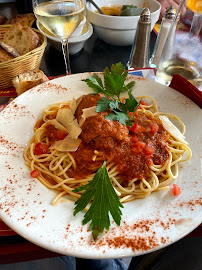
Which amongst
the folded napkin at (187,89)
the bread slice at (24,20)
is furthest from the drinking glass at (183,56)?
the bread slice at (24,20)

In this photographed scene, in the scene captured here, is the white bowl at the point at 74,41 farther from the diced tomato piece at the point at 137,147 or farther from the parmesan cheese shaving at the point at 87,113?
the diced tomato piece at the point at 137,147

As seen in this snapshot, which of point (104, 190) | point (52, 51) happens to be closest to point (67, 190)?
point (104, 190)

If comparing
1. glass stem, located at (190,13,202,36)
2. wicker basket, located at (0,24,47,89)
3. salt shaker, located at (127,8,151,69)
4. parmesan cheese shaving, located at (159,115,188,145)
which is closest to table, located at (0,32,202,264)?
salt shaker, located at (127,8,151,69)

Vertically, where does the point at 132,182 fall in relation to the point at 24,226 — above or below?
below

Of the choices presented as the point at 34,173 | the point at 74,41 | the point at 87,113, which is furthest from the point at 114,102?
the point at 74,41

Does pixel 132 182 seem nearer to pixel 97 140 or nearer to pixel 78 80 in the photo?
pixel 97 140

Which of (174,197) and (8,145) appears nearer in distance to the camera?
(174,197)
